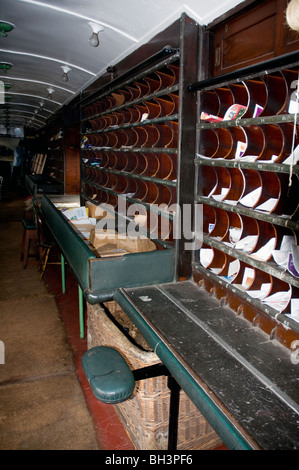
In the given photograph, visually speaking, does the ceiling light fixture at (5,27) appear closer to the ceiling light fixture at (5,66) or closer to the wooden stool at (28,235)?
the ceiling light fixture at (5,66)

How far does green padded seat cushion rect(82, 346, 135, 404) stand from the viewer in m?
1.49

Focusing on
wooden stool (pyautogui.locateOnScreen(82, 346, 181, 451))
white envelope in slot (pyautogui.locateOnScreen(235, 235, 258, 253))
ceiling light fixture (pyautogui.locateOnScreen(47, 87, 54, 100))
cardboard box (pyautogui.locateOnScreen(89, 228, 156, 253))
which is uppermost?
ceiling light fixture (pyautogui.locateOnScreen(47, 87, 54, 100))

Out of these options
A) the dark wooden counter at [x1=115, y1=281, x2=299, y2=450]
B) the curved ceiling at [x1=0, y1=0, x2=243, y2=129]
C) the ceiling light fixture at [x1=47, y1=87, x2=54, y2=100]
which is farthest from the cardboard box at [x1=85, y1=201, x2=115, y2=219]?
the ceiling light fixture at [x1=47, y1=87, x2=54, y2=100]

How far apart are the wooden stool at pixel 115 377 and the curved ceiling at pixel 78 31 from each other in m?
2.05

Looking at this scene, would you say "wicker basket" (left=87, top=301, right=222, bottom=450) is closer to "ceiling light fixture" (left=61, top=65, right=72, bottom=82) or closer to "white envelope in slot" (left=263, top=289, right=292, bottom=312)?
"white envelope in slot" (left=263, top=289, right=292, bottom=312)

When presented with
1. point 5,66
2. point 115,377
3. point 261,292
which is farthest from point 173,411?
point 5,66

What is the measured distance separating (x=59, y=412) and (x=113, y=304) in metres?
0.90

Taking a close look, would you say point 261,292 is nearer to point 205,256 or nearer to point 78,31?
point 205,256

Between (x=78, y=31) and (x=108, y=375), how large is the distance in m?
3.01

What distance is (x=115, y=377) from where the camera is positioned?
156 centimetres

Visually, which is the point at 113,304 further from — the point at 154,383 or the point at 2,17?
the point at 2,17

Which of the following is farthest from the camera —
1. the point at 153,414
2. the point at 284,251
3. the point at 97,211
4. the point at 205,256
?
the point at 97,211

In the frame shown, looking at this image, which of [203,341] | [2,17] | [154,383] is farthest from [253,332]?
[2,17]

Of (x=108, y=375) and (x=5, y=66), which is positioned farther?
(x=5, y=66)
